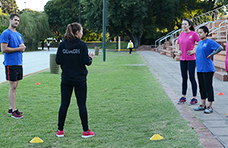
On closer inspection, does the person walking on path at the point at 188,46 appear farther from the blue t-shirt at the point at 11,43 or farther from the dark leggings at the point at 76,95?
the blue t-shirt at the point at 11,43

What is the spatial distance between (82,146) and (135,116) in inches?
73.5

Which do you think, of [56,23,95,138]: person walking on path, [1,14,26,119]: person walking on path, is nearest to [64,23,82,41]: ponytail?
[56,23,95,138]: person walking on path

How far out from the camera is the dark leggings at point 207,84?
591 centimetres

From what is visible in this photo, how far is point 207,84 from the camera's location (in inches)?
234

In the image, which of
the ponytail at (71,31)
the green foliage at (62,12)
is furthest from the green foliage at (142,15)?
the ponytail at (71,31)

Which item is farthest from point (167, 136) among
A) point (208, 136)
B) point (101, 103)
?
point (101, 103)

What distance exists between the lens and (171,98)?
747cm

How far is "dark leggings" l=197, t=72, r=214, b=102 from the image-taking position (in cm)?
591

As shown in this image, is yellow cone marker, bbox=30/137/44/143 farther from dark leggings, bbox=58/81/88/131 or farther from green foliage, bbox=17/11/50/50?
green foliage, bbox=17/11/50/50

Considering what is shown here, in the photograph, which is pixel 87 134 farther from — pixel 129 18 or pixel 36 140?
pixel 129 18

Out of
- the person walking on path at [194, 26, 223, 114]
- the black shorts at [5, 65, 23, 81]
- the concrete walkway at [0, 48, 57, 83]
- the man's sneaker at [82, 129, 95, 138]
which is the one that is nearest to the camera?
the man's sneaker at [82, 129, 95, 138]

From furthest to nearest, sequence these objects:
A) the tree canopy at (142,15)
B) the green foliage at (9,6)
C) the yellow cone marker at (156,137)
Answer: the green foliage at (9,6) < the tree canopy at (142,15) < the yellow cone marker at (156,137)

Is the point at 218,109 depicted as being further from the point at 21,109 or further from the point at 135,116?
the point at 21,109

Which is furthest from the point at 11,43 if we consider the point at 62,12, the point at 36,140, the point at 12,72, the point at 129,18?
the point at 62,12
